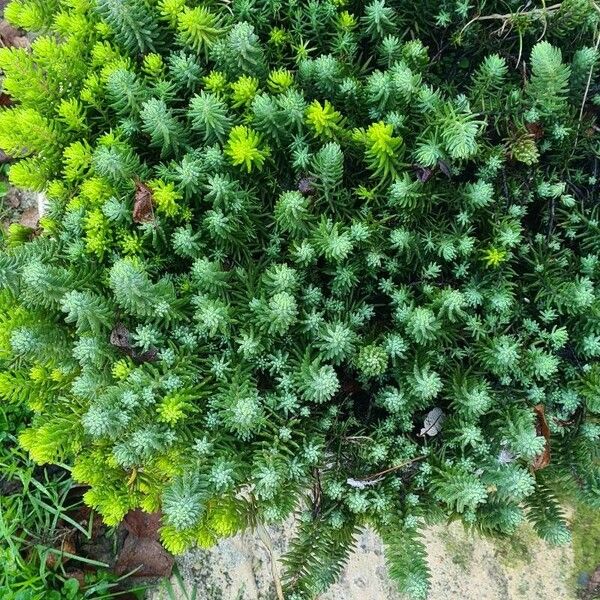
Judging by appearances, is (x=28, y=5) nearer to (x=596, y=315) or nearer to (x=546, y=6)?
(x=546, y=6)

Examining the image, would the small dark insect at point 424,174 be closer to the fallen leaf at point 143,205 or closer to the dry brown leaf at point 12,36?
the fallen leaf at point 143,205

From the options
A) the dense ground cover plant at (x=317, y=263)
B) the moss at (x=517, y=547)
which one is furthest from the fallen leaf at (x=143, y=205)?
the moss at (x=517, y=547)

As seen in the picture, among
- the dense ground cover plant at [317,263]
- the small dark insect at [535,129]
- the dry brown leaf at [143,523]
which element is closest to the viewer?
the dense ground cover plant at [317,263]

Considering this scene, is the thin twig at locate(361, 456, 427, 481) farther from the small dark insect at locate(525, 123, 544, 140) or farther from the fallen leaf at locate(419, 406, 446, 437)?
the small dark insect at locate(525, 123, 544, 140)

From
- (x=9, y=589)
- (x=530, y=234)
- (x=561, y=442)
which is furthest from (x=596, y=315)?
(x=9, y=589)

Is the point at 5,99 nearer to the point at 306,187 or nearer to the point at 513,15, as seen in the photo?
the point at 306,187

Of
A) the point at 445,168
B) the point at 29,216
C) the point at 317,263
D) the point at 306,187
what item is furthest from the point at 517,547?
the point at 29,216

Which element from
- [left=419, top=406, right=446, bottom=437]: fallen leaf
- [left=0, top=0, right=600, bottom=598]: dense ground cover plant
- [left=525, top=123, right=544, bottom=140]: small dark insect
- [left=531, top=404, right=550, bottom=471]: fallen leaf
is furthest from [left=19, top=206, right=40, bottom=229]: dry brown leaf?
[left=531, top=404, right=550, bottom=471]: fallen leaf
